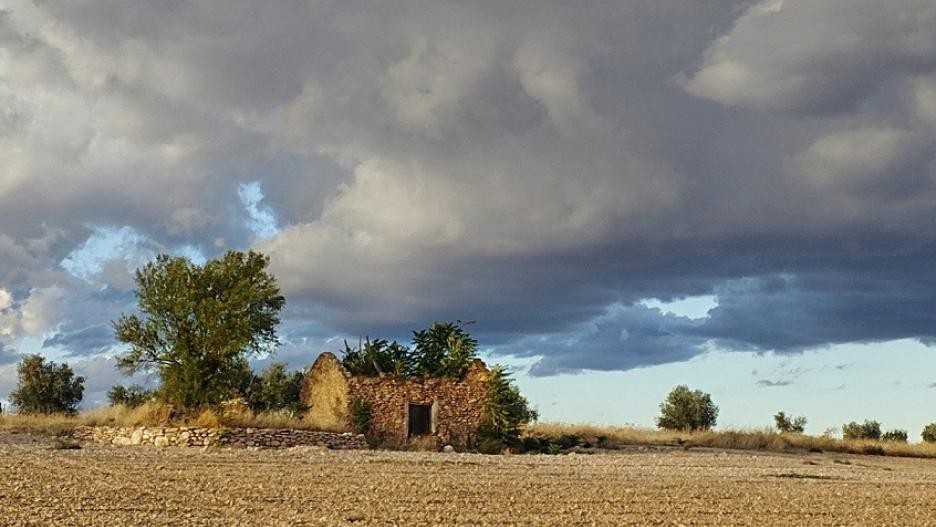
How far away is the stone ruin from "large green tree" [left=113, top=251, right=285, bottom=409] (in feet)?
11.3

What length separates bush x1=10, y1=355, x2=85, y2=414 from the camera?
59594 mm

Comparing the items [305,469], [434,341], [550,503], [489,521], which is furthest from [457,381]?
[489,521]

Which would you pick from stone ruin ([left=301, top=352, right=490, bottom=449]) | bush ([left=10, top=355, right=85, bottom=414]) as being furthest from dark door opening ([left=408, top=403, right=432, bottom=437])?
bush ([left=10, top=355, right=85, bottom=414])

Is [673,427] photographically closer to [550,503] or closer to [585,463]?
[585,463]

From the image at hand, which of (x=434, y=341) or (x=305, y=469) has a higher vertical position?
(x=434, y=341)

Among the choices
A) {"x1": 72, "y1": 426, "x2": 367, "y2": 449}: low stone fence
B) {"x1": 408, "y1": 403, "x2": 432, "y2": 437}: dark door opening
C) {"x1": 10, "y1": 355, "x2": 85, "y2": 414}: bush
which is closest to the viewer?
{"x1": 72, "y1": 426, "x2": 367, "y2": 449}: low stone fence

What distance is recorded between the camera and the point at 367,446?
34.9 metres

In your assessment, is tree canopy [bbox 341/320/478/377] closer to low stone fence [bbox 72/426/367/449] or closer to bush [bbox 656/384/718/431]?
low stone fence [bbox 72/426/367/449]

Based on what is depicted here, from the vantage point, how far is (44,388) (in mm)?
59875

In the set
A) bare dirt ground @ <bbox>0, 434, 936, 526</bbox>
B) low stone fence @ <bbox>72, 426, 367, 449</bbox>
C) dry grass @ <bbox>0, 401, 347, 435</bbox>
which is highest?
dry grass @ <bbox>0, 401, 347, 435</bbox>

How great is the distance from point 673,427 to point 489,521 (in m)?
53.9

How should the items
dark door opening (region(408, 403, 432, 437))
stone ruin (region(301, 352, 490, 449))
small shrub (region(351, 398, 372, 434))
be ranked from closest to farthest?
1. small shrub (region(351, 398, 372, 434))
2. stone ruin (region(301, 352, 490, 449))
3. dark door opening (region(408, 403, 432, 437))

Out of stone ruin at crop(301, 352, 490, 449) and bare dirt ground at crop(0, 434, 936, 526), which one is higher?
stone ruin at crop(301, 352, 490, 449)

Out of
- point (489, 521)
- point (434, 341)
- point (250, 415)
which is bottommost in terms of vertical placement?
point (489, 521)
